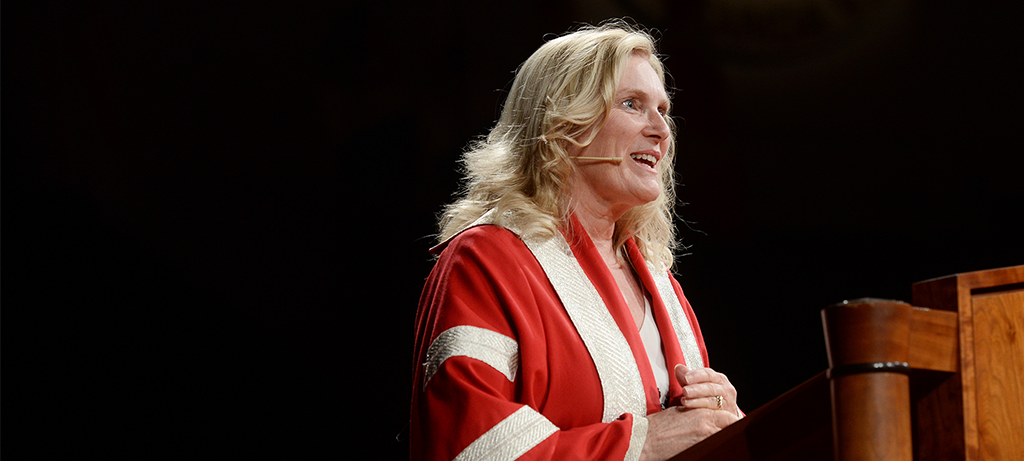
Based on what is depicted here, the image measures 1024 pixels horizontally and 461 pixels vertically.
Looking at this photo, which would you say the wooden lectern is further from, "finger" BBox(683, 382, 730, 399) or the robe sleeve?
"finger" BBox(683, 382, 730, 399)

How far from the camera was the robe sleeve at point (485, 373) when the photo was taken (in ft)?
3.68

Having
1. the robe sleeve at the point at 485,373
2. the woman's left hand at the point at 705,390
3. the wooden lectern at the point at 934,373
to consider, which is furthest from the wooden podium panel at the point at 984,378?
the woman's left hand at the point at 705,390

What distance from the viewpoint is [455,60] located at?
2.59 metres

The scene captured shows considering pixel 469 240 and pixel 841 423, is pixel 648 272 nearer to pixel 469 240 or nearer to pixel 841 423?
pixel 469 240

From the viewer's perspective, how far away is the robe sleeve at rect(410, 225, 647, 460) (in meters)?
1.12

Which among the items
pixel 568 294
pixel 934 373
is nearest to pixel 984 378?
pixel 934 373

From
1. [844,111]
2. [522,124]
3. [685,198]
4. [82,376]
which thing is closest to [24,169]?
[82,376]

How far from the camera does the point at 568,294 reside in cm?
135

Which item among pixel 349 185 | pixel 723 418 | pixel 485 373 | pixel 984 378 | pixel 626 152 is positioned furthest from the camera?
pixel 349 185

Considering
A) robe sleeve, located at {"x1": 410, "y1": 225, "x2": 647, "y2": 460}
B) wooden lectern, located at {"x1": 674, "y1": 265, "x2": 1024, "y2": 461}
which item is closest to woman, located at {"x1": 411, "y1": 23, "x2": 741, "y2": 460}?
robe sleeve, located at {"x1": 410, "y1": 225, "x2": 647, "y2": 460}

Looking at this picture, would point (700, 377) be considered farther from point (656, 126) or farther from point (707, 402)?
point (656, 126)

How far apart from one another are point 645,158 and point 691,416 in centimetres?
53

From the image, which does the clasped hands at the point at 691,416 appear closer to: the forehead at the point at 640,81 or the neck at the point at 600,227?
the neck at the point at 600,227

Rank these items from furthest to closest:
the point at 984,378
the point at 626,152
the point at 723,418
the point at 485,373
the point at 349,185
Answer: the point at 349,185 < the point at 626,152 < the point at 723,418 < the point at 485,373 < the point at 984,378
